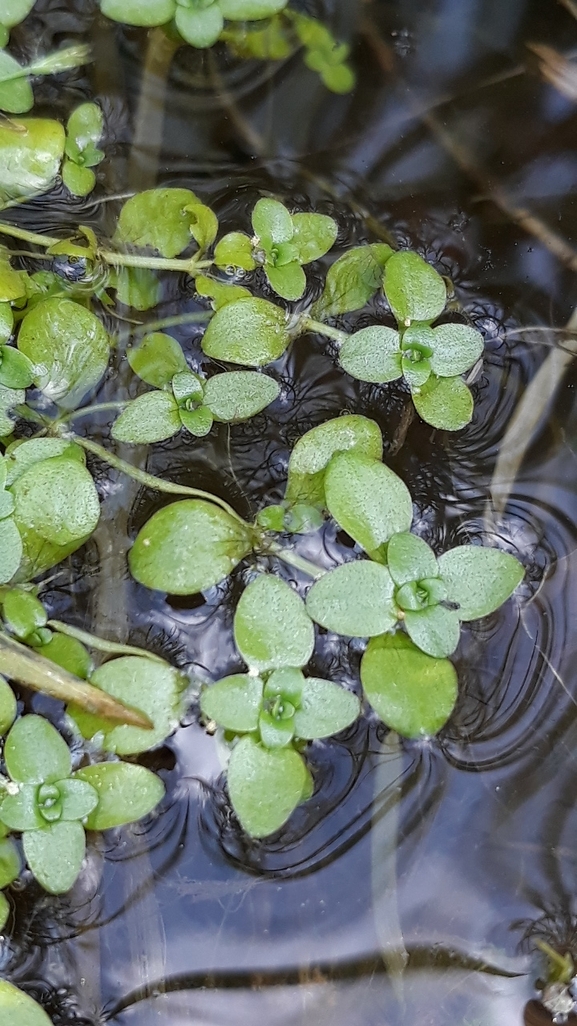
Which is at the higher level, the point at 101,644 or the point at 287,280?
the point at 287,280

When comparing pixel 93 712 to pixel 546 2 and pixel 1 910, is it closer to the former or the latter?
pixel 1 910

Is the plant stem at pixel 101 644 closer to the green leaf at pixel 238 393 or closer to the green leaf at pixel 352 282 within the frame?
the green leaf at pixel 238 393

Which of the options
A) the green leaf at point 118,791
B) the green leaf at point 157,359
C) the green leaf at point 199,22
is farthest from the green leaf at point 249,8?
the green leaf at point 118,791

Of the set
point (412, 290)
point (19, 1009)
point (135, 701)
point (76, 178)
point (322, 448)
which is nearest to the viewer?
point (19, 1009)

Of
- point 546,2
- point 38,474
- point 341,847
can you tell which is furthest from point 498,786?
point 546,2

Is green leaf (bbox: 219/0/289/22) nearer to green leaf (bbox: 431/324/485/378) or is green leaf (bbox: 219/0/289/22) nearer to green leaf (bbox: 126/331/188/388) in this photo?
green leaf (bbox: 126/331/188/388)

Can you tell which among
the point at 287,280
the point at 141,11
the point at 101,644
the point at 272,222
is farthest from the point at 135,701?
the point at 141,11

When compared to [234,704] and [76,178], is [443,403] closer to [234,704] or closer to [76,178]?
[234,704]
